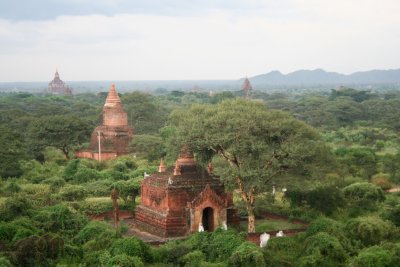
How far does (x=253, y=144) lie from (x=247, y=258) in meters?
5.56

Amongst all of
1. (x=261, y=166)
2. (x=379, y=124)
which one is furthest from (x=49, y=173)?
(x=379, y=124)

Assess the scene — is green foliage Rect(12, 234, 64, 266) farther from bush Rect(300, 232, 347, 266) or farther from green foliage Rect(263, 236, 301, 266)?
bush Rect(300, 232, 347, 266)

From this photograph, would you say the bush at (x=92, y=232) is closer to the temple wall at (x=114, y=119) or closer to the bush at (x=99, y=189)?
the bush at (x=99, y=189)

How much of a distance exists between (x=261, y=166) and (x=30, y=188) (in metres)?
12.9

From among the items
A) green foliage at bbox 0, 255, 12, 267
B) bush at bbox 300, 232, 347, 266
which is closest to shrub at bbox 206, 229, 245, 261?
bush at bbox 300, 232, 347, 266

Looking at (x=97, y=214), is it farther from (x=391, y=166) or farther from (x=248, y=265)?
(x=391, y=166)

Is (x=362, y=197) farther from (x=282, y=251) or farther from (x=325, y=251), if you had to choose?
(x=325, y=251)

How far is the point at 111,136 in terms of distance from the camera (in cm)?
4634

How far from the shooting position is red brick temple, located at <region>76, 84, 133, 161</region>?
4562 centimetres

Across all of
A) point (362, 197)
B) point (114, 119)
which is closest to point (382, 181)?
point (362, 197)

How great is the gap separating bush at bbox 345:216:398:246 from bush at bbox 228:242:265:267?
4.93 meters

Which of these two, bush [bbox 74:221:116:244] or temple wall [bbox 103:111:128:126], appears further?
temple wall [bbox 103:111:128:126]

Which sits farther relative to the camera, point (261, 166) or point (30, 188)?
point (30, 188)

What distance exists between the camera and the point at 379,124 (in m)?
80.4
